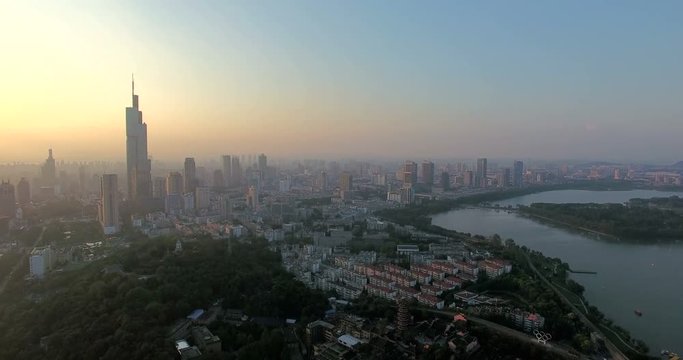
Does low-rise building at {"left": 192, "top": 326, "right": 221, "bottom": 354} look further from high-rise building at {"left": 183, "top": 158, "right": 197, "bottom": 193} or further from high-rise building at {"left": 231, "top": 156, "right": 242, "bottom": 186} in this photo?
high-rise building at {"left": 231, "top": 156, "right": 242, "bottom": 186}

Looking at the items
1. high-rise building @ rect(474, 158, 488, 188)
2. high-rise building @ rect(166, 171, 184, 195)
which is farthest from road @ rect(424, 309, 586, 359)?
high-rise building @ rect(474, 158, 488, 188)

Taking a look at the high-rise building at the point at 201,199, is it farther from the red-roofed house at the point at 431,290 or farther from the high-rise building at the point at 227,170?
the red-roofed house at the point at 431,290

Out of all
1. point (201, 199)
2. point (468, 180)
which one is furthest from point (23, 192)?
point (468, 180)

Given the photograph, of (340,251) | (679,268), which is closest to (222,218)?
(340,251)

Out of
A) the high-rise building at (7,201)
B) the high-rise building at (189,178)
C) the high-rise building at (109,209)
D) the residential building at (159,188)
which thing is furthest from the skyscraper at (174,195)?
the high-rise building at (7,201)

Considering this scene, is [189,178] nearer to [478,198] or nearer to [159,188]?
[159,188]

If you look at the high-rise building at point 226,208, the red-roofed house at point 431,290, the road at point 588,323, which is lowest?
the road at point 588,323

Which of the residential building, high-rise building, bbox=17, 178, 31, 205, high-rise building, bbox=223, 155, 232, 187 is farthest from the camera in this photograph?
high-rise building, bbox=223, 155, 232, 187
